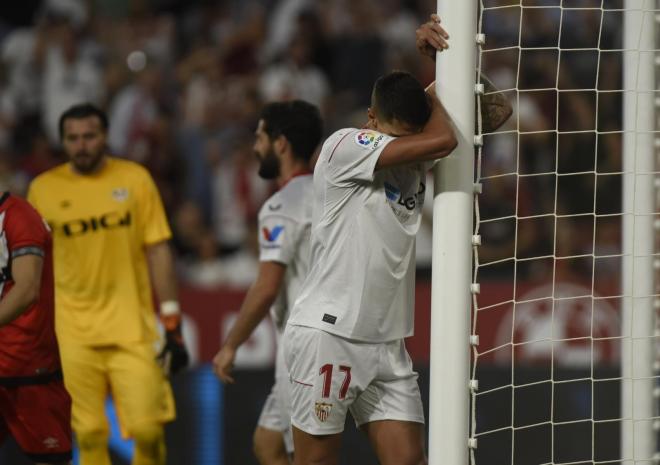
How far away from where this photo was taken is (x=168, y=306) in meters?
6.88

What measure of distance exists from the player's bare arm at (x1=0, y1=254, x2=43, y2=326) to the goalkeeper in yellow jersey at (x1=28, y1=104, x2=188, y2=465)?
1.19 m

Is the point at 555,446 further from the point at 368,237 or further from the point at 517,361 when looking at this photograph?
the point at 368,237

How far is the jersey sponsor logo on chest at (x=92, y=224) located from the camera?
22.5 feet

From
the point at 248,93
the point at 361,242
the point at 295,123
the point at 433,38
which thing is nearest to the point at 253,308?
the point at 295,123

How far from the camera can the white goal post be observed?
4.87 meters

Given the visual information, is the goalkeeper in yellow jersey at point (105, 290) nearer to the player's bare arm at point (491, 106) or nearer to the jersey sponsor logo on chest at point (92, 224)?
the jersey sponsor logo on chest at point (92, 224)

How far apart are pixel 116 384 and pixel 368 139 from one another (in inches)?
105

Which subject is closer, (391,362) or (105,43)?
(391,362)

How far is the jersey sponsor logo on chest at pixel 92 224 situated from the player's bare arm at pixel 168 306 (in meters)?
0.24

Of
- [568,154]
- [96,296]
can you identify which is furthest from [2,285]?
[568,154]

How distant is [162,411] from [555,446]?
9.84ft

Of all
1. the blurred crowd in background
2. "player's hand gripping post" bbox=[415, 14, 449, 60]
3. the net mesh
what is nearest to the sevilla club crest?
"player's hand gripping post" bbox=[415, 14, 449, 60]

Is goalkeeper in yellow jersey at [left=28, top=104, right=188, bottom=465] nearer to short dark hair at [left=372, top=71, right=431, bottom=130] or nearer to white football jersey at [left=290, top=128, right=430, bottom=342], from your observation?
white football jersey at [left=290, top=128, right=430, bottom=342]

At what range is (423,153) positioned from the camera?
4676mm
